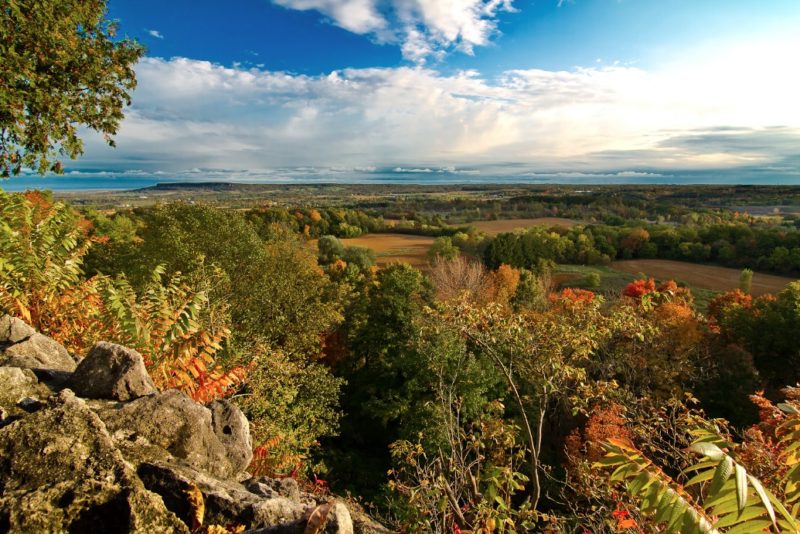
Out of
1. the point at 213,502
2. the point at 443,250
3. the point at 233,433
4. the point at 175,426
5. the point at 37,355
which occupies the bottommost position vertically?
the point at 443,250

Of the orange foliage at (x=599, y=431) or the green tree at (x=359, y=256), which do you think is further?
the green tree at (x=359, y=256)

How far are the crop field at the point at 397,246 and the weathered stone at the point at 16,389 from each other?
7061 cm

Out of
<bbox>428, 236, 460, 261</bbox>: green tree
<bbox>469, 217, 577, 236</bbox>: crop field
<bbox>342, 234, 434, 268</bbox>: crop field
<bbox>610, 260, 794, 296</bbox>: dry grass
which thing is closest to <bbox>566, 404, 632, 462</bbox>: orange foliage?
<bbox>428, 236, 460, 261</bbox>: green tree

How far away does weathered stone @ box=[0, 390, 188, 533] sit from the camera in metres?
2.80

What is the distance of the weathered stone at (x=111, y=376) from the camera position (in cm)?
501

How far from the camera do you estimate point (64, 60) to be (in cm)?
1314

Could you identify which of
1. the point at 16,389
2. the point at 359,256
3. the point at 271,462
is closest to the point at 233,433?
the point at 16,389

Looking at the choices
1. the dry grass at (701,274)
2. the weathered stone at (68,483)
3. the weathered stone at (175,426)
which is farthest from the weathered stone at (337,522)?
the dry grass at (701,274)

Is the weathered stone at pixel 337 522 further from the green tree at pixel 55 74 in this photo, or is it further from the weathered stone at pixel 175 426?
the green tree at pixel 55 74

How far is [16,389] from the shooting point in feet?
14.5

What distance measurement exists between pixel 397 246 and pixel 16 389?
312ft

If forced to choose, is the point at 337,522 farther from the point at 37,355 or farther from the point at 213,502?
the point at 37,355

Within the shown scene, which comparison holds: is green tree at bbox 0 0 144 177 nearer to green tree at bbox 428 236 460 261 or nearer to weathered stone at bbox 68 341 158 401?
weathered stone at bbox 68 341 158 401

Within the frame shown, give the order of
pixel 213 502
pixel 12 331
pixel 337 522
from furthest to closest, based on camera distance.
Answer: pixel 12 331, pixel 213 502, pixel 337 522
